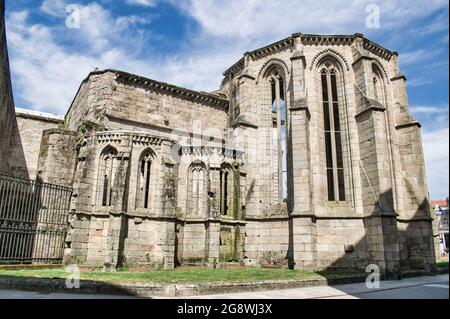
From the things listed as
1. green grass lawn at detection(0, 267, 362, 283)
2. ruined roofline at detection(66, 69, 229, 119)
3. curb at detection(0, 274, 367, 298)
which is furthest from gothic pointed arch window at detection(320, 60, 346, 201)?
curb at detection(0, 274, 367, 298)

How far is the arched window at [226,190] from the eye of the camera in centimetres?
1764

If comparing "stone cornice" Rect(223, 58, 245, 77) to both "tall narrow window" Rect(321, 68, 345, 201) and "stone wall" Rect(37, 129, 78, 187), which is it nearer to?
"tall narrow window" Rect(321, 68, 345, 201)

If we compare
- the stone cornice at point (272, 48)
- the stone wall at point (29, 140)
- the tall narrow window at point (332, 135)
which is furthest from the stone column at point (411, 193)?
the stone wall at point (29, 140)

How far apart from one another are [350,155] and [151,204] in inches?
384

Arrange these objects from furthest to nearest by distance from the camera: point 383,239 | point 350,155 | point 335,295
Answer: point 350,155 < point 383,239 < point 335,295

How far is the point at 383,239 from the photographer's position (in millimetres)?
14227

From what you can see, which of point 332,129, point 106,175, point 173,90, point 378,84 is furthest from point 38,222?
point 378,84

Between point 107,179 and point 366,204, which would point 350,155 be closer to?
point 366,204

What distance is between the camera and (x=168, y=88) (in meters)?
21.0

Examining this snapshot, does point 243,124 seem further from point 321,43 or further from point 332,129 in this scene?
point 321,43

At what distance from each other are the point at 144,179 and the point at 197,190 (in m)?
2.89

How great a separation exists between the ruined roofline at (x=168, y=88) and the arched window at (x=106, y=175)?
5449mm
